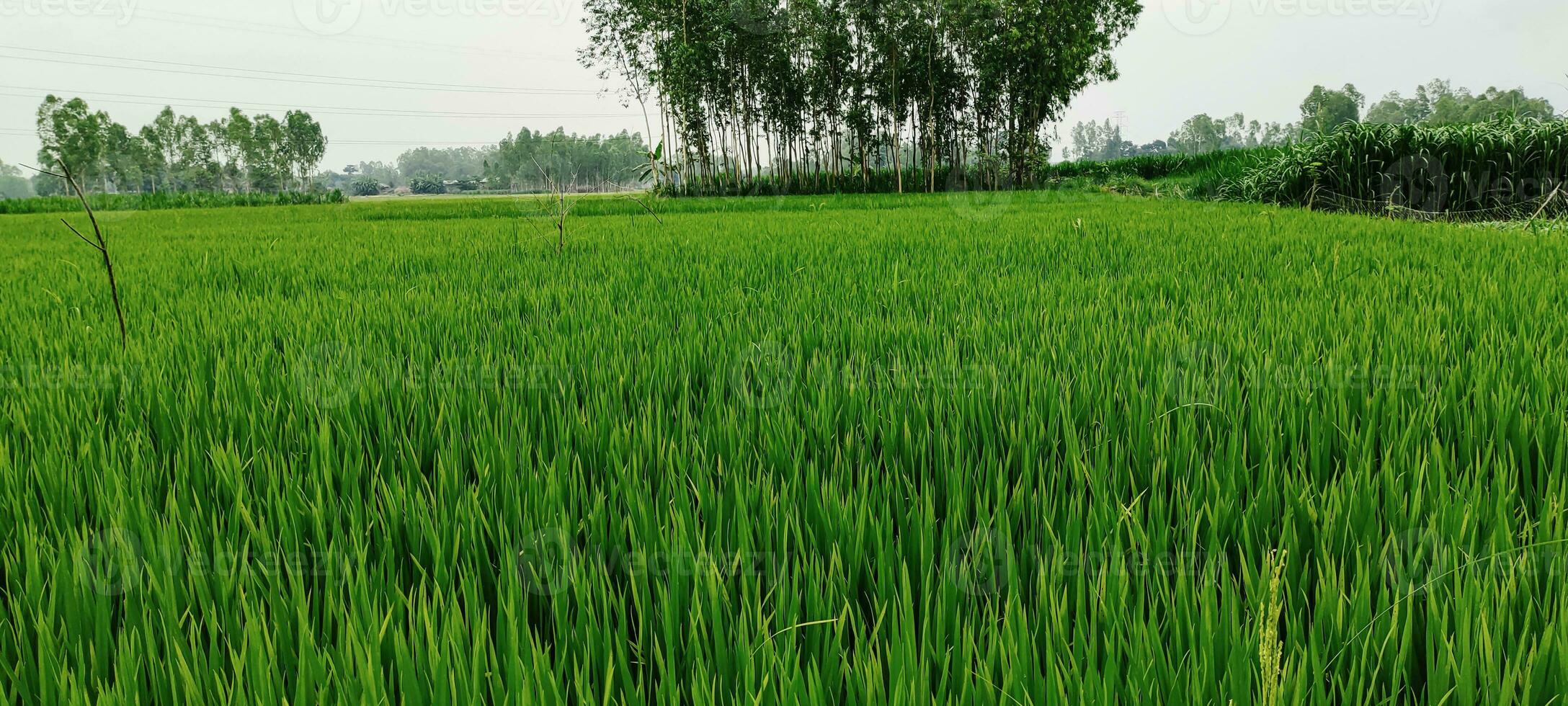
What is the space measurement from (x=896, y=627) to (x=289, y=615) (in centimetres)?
54

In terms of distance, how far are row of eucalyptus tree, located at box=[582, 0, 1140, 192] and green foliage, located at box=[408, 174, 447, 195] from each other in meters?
41.9

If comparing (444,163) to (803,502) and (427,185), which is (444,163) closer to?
(427,185)

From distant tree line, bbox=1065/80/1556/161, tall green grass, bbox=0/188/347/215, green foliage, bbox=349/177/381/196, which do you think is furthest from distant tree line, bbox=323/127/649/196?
distant tree line, bbox=1065/80/1556/161

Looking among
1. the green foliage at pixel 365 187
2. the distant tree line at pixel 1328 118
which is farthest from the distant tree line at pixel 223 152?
the distant tree line at pixel 1328 118

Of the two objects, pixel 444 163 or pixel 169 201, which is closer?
pixel 169 201

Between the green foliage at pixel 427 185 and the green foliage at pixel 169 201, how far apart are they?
1327 inches

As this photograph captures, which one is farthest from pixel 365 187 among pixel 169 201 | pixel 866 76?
pixel 866 76

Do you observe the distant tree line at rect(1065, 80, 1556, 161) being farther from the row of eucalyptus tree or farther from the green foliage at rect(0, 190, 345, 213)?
the green foliage at rect(0, 190, 345, 213)

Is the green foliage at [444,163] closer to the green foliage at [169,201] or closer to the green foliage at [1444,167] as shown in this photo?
the green foliage at [169,201]

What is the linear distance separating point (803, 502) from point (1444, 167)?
7.60 metres

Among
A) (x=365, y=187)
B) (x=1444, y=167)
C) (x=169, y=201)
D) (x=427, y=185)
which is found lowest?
(x=1444, y=167)

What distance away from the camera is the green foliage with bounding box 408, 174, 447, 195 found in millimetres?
58594

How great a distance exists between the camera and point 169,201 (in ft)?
68.9

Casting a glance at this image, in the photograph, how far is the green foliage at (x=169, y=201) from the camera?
19.6m
